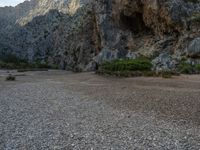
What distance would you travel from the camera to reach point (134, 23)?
80938 mm

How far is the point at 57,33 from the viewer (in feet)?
474

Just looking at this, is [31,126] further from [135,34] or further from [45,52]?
[45,52]

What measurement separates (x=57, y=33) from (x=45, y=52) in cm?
2084

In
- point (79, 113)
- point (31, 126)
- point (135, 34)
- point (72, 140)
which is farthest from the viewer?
point (135, 34)

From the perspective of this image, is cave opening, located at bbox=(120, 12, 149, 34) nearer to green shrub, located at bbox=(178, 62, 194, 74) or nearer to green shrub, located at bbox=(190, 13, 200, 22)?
green shrub, located at bbox=(190, 13, 200, 22)

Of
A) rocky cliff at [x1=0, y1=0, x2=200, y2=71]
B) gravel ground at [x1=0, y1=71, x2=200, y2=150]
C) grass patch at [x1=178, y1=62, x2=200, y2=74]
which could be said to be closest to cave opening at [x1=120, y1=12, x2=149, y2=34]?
rocky cliff at [x1=0, y1=0, x2=200, y2=71]

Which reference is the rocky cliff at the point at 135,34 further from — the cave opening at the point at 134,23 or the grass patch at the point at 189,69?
the grass patch at the point at 189,69

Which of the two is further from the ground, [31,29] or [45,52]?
[31,29]

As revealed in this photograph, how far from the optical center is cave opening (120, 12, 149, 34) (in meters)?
77.9

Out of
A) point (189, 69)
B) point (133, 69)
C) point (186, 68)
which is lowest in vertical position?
point (133, 69)

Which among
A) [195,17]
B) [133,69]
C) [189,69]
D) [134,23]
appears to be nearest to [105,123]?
[189,69]

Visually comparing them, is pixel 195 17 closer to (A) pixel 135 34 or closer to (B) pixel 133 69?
(B) pixel 133 69

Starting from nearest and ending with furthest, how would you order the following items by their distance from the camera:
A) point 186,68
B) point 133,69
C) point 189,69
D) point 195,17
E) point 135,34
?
point 189,69 < point 186,68 < point 133,69 < point 195,17 < point 135,34

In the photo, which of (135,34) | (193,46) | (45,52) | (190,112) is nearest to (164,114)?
(190,112)
